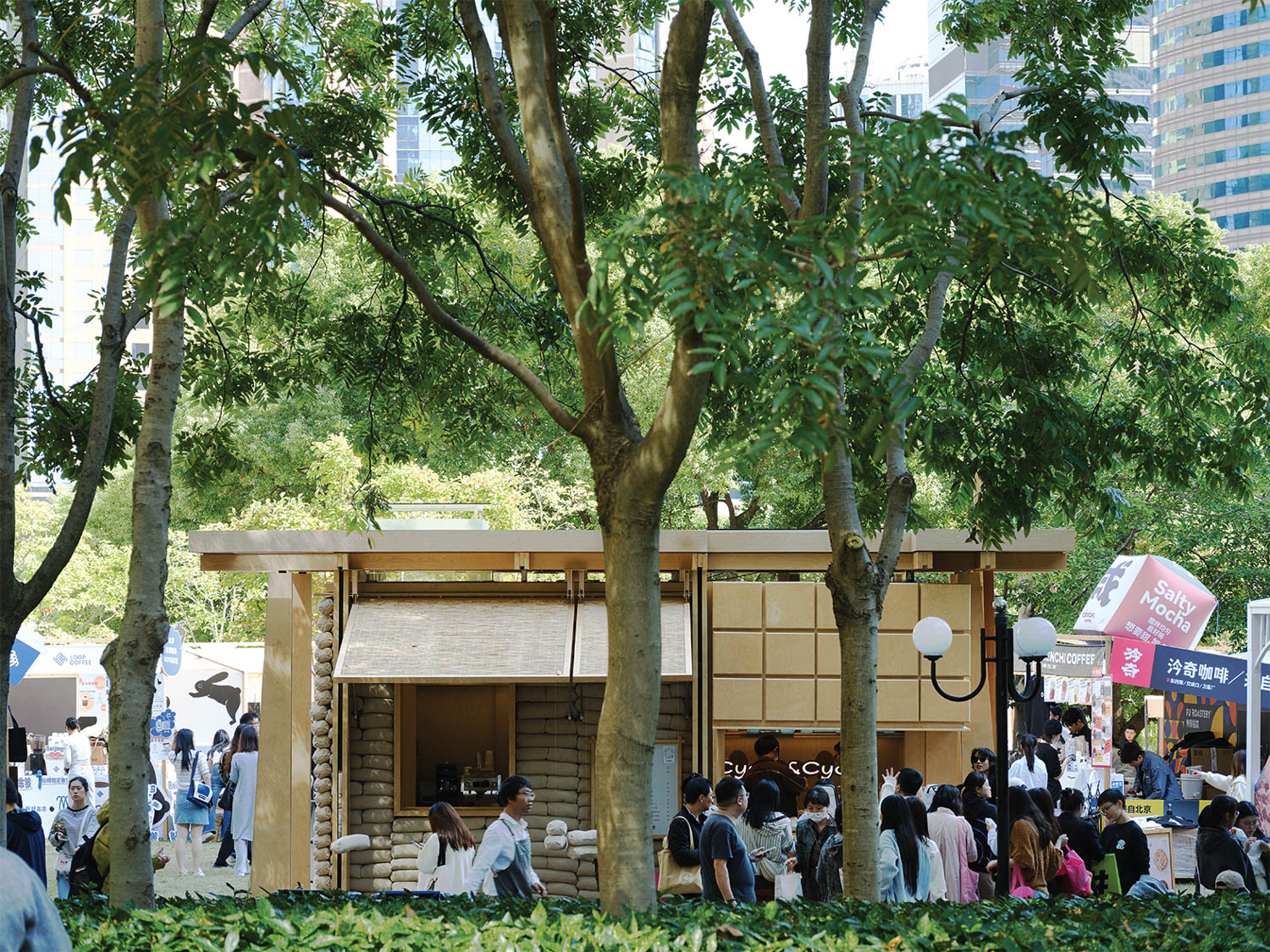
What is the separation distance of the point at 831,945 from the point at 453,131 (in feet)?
22.8

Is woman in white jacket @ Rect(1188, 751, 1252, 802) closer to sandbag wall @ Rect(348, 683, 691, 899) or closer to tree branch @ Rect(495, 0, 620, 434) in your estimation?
sandbag wall @ Rect(348, 683, 691, 899)

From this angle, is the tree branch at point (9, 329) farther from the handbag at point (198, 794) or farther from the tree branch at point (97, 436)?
the handbag at point (198, 794)

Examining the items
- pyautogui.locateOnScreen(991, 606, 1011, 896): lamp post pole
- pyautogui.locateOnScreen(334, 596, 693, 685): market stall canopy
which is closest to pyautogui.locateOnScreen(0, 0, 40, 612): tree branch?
pyautogui.locateOnScreen(334, 596, 693, 685): market stall canopy

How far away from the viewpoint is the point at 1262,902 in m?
6.11

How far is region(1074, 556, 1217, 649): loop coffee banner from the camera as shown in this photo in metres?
19.0

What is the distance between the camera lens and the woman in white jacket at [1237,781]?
14359 mm

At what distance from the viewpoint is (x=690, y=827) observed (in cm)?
866

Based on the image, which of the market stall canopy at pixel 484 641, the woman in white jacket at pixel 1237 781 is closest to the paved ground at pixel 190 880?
the market stall canopy at pixel 484 641

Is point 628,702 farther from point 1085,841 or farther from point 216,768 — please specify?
point 216,768

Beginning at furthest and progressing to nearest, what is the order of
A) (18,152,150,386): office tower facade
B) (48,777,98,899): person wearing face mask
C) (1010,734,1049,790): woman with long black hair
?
(18,152,150,386): office tower facade
(1010,734,1049,790): woman with long black hair
(48,777,98,899): person wearing face mask

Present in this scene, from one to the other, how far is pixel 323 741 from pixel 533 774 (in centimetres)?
200

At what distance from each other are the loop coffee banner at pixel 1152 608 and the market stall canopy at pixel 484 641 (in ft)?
29.4

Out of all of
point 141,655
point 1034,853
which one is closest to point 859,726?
point 1034,853

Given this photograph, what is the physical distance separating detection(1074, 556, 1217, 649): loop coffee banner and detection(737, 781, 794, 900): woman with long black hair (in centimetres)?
1114
